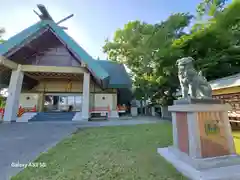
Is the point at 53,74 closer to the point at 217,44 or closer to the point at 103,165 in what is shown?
the point at 103,165

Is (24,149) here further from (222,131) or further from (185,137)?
(222,131)

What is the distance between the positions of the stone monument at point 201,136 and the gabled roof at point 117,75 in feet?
30.7

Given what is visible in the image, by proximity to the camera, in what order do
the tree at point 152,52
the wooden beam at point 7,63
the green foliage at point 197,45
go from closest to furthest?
1. the green foliage at point 197,45
2. the wooden beam at point 7,63
3. the tree at point 152,52

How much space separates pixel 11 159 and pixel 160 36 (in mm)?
9176

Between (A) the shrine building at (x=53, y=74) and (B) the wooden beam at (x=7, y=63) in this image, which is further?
(A) the shrine building at (x=53, y=74)

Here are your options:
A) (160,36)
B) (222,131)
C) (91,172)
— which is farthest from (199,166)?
(160,36)

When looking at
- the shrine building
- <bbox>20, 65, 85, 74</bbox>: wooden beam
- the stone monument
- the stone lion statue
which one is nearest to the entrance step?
the shrine building

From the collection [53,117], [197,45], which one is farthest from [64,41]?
[197,45]

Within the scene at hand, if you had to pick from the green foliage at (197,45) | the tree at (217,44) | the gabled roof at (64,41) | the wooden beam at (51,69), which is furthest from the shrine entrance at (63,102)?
the tree at (217,44)

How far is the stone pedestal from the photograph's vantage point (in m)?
2.23

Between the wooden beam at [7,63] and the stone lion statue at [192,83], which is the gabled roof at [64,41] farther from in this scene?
the stone lion statue at [192,83]

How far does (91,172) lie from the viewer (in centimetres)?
226

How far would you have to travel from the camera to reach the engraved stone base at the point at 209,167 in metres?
2.01

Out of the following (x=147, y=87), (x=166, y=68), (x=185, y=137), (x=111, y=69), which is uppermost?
(x=111, y=69)
